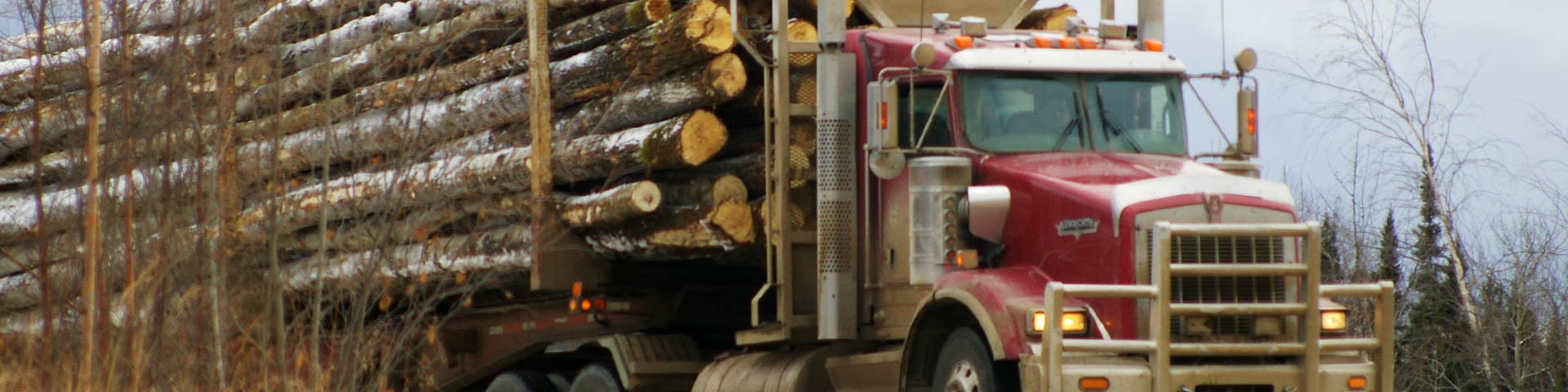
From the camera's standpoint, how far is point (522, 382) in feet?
43.7

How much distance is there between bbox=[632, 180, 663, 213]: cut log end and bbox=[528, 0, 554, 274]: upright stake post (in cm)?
101

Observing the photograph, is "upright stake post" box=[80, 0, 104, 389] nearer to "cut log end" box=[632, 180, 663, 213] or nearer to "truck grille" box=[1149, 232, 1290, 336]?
"cut log end" box=[632, 180, 663, 213]

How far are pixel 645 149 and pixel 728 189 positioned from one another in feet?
1.95

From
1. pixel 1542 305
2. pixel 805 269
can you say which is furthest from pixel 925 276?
pixel 1542 305

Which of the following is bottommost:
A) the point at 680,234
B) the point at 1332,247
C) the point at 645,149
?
the point at 1332,247

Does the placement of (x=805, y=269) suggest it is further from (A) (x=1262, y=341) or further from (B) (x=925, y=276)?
(A) (x=1262, y=341)

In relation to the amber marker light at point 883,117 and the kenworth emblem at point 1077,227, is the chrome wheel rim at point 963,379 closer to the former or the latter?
the kenworth emblem at point 1077,227

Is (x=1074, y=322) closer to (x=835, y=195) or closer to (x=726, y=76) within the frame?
(x=835, y=195)

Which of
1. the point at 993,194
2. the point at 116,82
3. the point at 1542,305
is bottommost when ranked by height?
the point at 1542,305

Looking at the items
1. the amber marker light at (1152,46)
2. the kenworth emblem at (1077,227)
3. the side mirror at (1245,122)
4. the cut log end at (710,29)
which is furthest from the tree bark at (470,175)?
the side mirror at (1245,122)

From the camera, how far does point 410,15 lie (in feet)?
45.6

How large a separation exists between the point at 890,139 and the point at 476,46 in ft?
16.7

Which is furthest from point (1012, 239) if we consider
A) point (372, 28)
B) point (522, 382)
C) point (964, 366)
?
point (372, 28)

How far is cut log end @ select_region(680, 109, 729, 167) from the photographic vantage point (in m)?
11.0
